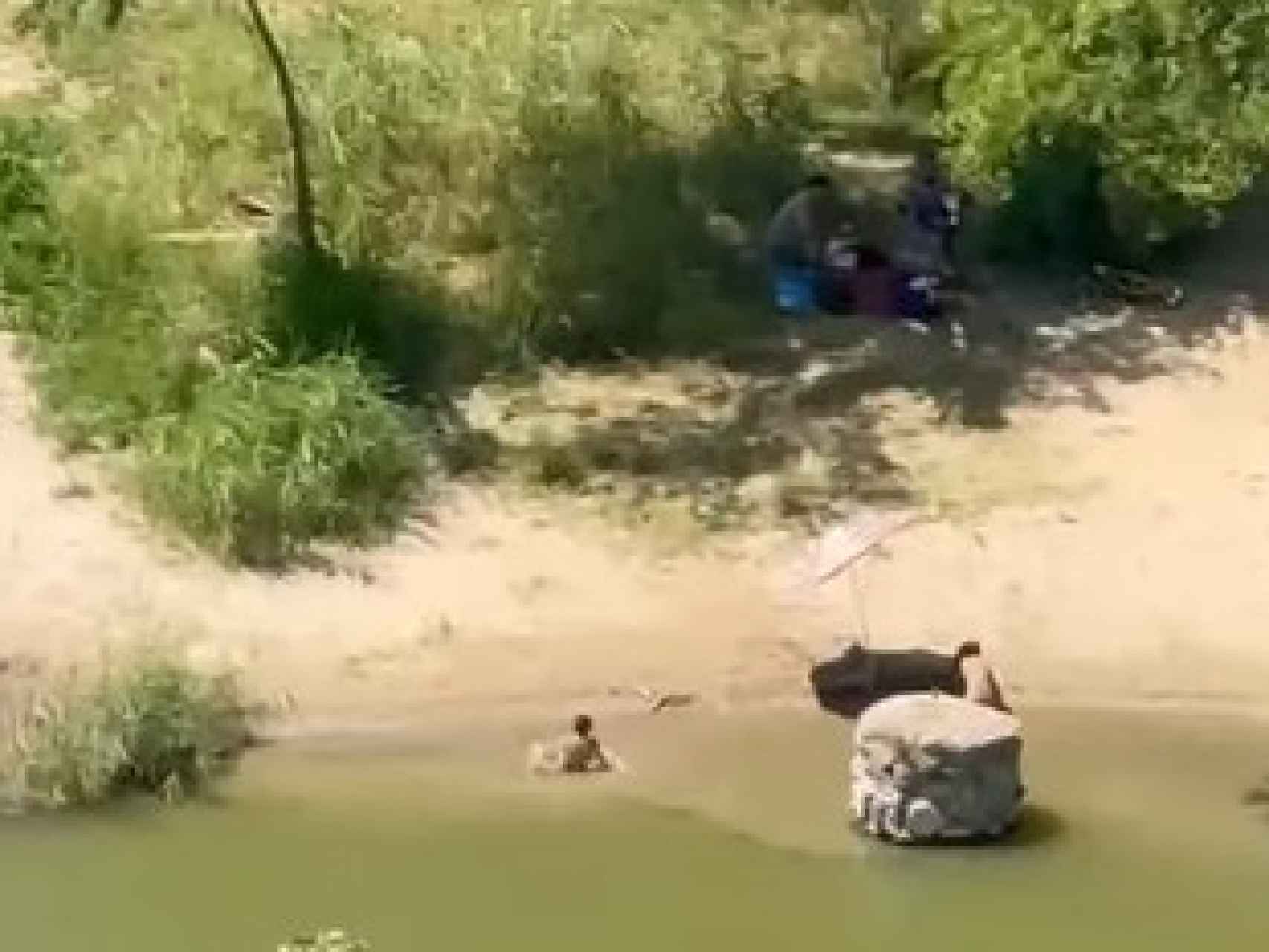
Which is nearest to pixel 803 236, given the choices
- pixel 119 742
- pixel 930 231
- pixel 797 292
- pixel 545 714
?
pixel 797 292

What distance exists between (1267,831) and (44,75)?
991 centimetres

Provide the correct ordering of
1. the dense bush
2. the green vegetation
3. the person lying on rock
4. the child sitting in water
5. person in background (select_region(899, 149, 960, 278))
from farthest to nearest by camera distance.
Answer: person in background (select_region(899, 149, 960, 278)) < the green vegetation < the dense bush < the person lying on rock < the child sitting in water

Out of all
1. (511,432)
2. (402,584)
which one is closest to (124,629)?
(402,584)

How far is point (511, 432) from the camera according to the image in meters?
21.0

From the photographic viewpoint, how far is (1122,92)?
20.4m

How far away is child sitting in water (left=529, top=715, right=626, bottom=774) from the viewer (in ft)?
59.8

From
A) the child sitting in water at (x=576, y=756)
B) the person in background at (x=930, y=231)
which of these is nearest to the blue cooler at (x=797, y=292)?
the person in background at (x=930, y=231)

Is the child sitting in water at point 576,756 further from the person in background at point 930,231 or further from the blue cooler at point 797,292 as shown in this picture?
the person in background at point 930,231

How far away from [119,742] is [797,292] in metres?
5.72

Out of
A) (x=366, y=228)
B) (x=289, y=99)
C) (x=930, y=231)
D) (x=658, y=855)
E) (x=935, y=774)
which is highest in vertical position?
(x=289, y=99)

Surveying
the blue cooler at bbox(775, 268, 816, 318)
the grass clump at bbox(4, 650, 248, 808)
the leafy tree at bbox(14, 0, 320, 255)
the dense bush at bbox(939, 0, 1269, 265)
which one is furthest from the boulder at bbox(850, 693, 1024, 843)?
the leafy tree at bbox(14, 0, 320, 255)

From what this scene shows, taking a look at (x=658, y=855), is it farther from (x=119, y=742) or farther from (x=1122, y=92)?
(x=1122, y=92)

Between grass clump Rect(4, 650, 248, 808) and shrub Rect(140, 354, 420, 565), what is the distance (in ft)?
4.88

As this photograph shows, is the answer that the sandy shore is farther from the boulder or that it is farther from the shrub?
the boulder
